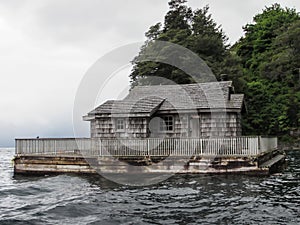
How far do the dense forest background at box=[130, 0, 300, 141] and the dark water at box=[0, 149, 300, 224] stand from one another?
26.4 m

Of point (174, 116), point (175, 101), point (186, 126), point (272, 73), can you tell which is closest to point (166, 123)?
point (174, 116)

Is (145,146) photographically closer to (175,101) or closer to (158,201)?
(175,101)

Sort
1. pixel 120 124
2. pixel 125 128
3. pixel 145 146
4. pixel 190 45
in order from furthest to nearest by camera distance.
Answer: pixel 190 45, pixel 120 124, pixel 125 128, pixel 145 146

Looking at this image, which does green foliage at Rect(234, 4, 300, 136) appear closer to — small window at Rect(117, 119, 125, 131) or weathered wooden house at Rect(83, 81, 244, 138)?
weathered wooden house at Rect(83, 81, 244, 138)

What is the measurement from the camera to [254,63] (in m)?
57.1

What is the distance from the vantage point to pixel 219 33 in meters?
55.4

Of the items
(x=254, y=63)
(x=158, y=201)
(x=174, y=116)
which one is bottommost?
(x=158, y=201)

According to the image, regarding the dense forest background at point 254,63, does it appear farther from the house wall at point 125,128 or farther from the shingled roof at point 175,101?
the house wall at point 125,128

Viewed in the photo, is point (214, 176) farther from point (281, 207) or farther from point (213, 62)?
point (213, 62)

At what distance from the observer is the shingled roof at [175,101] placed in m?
25.4

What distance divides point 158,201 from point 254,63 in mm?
46073

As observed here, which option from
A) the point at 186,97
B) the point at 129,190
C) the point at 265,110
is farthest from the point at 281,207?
the point at 265,110

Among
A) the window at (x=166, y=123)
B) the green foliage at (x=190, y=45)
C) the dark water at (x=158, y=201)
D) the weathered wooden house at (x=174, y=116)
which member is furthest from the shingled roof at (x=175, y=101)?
the green foliage at (x=190, y=45)

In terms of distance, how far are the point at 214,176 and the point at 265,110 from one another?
30446mm
